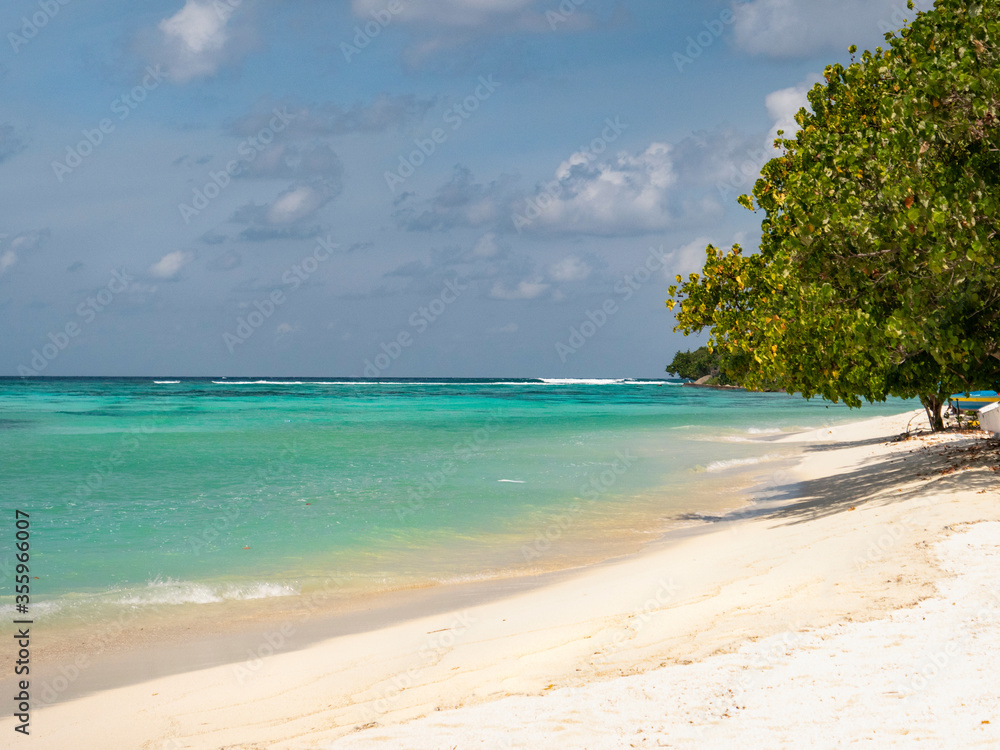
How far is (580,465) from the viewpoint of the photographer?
25.3m

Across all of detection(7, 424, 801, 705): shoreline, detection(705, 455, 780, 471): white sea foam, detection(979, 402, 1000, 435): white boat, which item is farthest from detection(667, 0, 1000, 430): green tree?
detection(705, 455, 780, 471): white sea foam

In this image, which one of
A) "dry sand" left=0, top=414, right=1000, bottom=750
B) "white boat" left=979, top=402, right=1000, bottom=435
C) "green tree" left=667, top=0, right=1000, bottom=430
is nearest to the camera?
"dry sand" left=0, top=414, right=1000, bottom=750

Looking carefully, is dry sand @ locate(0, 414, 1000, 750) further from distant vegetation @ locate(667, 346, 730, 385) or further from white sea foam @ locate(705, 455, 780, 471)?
distant vegetation @ locate(667, 346, 730, 385)

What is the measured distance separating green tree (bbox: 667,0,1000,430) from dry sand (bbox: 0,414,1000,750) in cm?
337

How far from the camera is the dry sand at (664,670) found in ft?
16.1

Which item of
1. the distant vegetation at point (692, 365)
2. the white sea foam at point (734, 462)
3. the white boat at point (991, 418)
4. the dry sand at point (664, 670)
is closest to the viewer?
the dry sand at point (664, 670)

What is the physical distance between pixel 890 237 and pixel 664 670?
8787 millimetres

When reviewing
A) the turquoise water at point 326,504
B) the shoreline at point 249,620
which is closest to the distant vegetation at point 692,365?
the turquoise water at point 326,504

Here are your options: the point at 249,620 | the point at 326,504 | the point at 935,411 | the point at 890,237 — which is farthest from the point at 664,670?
the point at 935,411

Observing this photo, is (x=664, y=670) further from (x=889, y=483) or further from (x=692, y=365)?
(x=692, y=365)

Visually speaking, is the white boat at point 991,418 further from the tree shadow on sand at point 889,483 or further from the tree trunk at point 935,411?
the tree trunk at point 935,411

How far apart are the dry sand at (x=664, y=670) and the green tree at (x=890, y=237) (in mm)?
3369

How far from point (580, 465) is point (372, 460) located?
7.62 metres

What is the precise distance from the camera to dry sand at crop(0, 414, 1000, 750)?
4.92 metres
